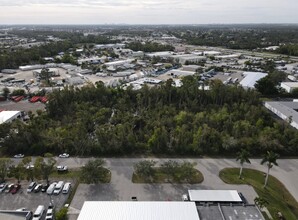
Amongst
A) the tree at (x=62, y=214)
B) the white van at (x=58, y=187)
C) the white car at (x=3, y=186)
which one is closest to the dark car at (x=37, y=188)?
the white van at (x=58, y=187)

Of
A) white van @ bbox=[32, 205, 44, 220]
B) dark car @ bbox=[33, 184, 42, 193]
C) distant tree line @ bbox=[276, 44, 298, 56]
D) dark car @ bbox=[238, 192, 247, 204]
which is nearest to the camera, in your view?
white van @ bbox=[32, 205, 44, 220]

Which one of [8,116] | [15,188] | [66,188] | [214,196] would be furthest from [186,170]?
[8,116]

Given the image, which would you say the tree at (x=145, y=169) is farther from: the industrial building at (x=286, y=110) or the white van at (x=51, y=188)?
the industrial building at (x=286, y=110)

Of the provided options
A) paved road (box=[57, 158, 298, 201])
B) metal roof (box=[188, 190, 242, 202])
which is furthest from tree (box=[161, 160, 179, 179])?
paved road (box=[57, 158, 298, 201])

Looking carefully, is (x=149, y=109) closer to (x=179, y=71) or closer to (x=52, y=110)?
(x=52, y=110)

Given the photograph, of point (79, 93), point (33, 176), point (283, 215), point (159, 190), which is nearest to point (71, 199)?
point (33, 176)

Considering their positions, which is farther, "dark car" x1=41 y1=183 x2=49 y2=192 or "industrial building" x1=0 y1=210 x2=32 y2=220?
"dark car" x1=41 y1=183 x2=49 y2=192

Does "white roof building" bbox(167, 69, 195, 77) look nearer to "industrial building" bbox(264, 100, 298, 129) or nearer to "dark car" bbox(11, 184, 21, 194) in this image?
"industrial building" bbox(264, 100, 298, 129)
